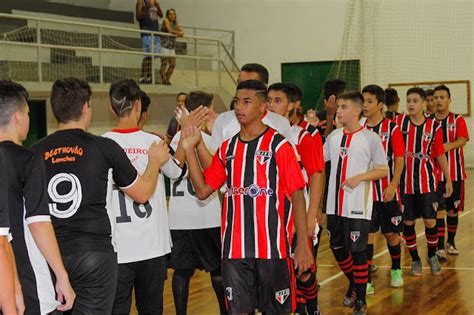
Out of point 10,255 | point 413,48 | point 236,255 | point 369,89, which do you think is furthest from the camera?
point 413,48

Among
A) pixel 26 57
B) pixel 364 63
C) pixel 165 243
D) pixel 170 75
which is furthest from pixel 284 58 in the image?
pixel 165 243

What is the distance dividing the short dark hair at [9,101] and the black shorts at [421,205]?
576 cm

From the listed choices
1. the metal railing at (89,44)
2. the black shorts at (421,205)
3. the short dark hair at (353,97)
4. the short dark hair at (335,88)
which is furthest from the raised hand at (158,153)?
the metal railing at (89,44)

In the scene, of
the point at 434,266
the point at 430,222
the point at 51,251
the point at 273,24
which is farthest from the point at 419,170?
the point at 273,24

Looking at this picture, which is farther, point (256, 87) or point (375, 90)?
point (375, 90)

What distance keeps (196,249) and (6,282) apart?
116 inches

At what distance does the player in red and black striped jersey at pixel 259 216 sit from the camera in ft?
14.5

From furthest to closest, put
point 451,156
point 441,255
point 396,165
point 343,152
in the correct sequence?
point 451,156 → point 441,255 → point 396,165 → point 343,152

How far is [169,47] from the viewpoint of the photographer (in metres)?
17.6

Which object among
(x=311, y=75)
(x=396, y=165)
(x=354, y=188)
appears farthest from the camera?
(x=311, y=75)

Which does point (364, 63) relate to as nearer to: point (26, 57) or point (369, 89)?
point (26, 57)

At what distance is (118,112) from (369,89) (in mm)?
3230

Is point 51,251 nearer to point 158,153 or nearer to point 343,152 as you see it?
point 158,153

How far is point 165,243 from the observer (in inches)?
187
